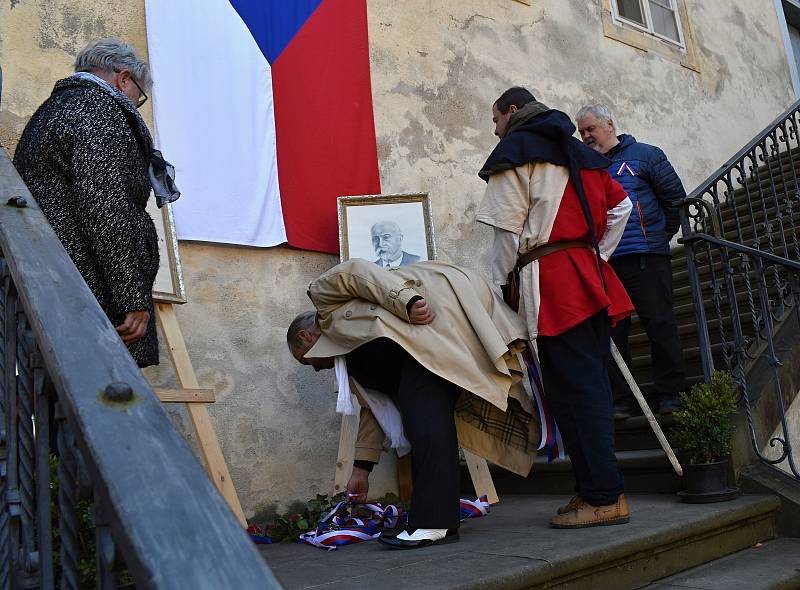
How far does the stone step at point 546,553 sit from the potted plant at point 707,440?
0.09m

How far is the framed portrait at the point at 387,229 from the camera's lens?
187 inches

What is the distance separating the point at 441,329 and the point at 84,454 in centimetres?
214

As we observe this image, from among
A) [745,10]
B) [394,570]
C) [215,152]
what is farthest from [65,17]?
[745,10]

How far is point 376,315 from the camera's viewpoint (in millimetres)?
3076

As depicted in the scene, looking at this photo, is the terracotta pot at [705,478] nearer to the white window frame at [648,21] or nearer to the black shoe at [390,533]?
the black shoe at [390,533]

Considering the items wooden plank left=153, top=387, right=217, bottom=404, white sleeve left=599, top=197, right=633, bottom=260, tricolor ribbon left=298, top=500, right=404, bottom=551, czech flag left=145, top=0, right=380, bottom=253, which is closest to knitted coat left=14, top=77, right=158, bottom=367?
wooden plank left=153, top=387, right=217, bottom=404

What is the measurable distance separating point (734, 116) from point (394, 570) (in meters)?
7.73

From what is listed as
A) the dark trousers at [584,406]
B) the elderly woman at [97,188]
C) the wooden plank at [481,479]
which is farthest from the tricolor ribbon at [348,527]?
the elderly woman at [97,188]

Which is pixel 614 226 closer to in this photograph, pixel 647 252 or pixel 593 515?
pixel 647 252

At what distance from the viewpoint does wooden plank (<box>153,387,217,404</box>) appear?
3.31m

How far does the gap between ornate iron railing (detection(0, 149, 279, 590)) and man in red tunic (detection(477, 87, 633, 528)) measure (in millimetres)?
1961

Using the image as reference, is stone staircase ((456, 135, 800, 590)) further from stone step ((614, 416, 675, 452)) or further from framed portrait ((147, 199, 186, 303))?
framed portrait ((147, 199, 186, 303))

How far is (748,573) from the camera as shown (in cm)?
291

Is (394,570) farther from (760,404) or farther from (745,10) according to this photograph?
(745,10)
